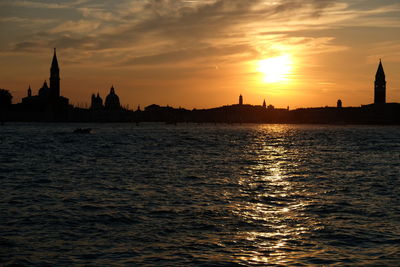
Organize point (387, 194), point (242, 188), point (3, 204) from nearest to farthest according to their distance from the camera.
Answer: point (3, 204) < point (387, 194) < point (242, 188)

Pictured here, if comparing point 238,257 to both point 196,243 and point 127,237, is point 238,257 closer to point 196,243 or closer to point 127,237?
point 196,243

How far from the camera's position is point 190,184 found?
31.6 metres

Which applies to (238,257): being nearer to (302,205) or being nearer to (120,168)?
(302,205)

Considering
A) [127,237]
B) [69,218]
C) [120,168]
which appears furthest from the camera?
[120,168]

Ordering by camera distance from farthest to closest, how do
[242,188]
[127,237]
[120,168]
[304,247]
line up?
[120,168] → [242,188] → [127,237] → [304,247]

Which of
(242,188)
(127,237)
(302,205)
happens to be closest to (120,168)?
(242,188)

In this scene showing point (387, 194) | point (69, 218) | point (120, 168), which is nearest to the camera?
point (69, 218)

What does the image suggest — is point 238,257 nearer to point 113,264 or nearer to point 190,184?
point 113,264

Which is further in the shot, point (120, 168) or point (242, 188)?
point (120, 168)

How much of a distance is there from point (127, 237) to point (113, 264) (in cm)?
315

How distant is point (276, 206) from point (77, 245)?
35.7ft

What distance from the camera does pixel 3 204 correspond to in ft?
77.1

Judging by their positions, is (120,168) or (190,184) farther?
(120,168)

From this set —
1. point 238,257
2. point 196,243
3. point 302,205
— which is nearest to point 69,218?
point 196,243
